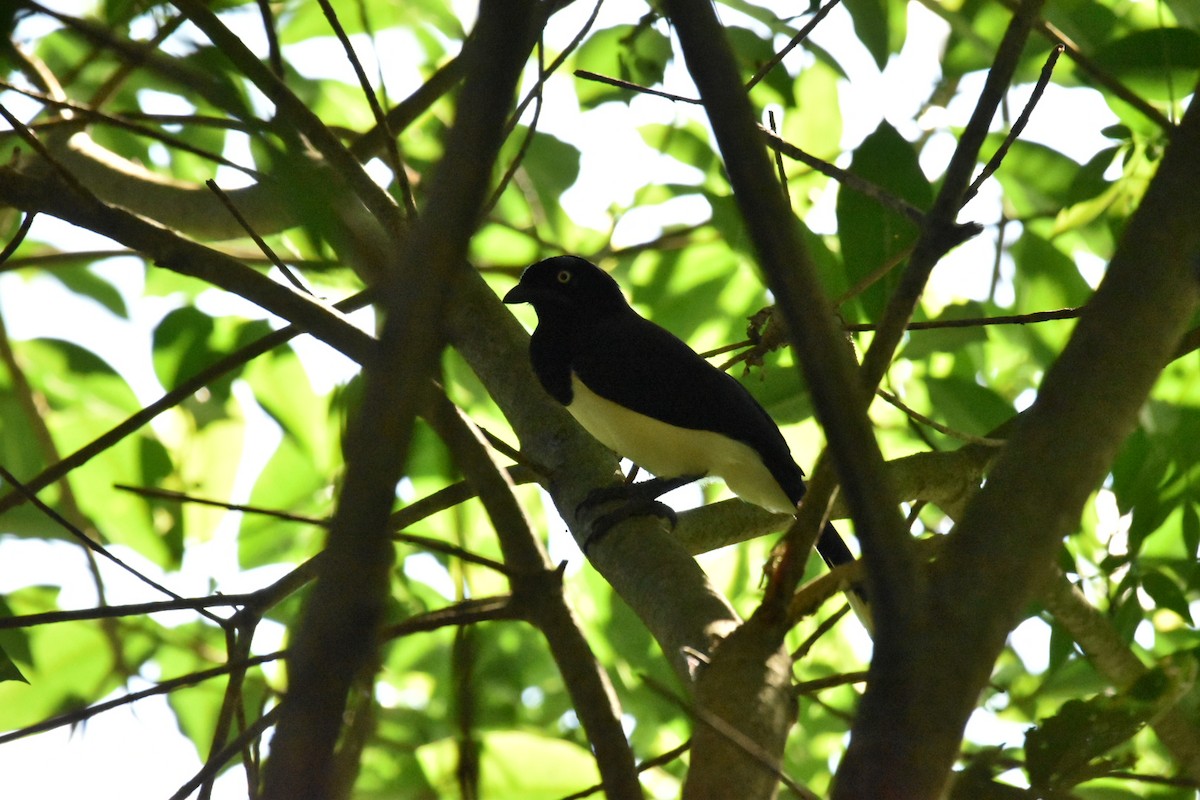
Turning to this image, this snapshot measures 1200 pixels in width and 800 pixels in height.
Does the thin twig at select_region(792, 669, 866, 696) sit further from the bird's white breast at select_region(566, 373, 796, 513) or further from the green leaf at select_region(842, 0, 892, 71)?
the bird's white breast at select_region(566, 373, 796, 513)

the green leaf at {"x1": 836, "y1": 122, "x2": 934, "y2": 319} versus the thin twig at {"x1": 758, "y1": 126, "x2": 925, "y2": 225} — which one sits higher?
the green leaf at {"x1": 836, "y1": 122, "x2": 934, "y2": 319}

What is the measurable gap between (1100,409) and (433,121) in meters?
3.89

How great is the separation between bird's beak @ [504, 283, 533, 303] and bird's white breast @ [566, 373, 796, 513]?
0.51m

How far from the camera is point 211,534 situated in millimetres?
4980

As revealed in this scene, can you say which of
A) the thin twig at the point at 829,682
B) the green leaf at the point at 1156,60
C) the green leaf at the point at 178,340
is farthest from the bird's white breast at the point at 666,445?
the thin twig at the point at 829,682

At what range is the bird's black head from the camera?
5645mm

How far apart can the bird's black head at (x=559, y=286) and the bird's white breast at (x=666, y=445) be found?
19.9 inches

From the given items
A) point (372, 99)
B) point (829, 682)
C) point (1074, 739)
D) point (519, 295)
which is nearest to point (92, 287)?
point (519, 295)

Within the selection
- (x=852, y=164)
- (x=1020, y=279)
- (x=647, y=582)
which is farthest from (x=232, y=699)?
(x=1020, y=279)

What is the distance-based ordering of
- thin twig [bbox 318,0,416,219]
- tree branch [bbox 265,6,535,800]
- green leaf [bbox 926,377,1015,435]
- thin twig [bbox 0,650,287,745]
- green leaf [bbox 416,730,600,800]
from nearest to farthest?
tree branch [bbox 265,6,535,800], thin twig [bbox 0,650,287,745], thin twig [bbox 318,0,416,219], green leaf [bbox 416,730,600,800], green leaf [bbox 926,377,1015,435]

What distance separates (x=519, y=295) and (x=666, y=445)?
1.01 meters

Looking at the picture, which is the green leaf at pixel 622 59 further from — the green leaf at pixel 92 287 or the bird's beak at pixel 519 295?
the green leaf at pixel 92 287

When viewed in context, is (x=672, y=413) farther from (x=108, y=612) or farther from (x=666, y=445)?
(x=108, y=612)

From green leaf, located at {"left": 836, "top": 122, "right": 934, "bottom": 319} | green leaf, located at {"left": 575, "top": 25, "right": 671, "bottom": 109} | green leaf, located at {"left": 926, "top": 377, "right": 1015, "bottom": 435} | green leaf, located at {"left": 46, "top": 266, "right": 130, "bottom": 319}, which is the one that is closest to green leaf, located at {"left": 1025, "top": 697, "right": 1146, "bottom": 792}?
green leaf, located at {"left": 836, "top": 122, "right": 934, "bottom": 319}
